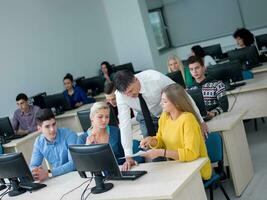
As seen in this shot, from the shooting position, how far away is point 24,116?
7.33 meters

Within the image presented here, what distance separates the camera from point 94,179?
352 cm

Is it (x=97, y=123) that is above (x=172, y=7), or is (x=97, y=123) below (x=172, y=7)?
below

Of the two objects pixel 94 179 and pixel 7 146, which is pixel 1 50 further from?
pixel 94 179

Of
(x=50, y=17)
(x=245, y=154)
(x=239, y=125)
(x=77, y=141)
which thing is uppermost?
(x=50, y=17)

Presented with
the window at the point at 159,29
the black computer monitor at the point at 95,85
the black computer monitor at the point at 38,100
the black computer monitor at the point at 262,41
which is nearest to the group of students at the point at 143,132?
the black computer monitor at the point at 38,100

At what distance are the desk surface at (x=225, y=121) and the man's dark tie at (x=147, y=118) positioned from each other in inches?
22.0

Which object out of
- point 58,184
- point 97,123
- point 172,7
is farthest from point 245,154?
point 172,7

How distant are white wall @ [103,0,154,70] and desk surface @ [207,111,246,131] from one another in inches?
215

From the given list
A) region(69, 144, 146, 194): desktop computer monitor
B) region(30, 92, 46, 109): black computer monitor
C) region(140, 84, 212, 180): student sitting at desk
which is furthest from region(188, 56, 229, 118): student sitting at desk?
region(30, 92, 46, 109): black computer monitor

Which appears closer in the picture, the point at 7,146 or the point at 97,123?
the point at 97,123

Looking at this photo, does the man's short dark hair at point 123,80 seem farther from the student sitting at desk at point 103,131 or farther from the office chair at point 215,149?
the office chair at point 215,149

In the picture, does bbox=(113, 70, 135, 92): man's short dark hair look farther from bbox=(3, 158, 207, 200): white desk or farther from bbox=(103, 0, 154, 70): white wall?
bbox=(103, 0, 154, 70): white wall

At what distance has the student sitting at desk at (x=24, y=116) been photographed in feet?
23.8

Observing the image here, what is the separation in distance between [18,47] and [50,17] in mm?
1139
